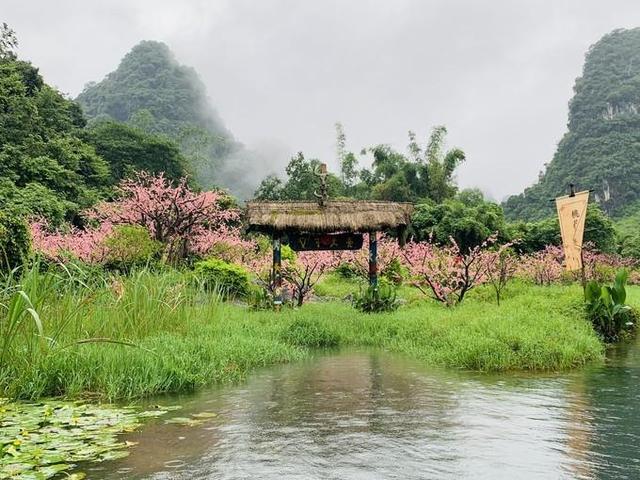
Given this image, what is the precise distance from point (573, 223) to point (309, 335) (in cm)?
725

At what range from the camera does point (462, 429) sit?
475 centimetres

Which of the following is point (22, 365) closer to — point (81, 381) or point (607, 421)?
point (81, 381)

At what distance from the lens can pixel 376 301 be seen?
14.0 meters

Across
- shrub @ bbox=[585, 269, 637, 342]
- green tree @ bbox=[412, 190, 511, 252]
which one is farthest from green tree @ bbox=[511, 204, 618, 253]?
shrub @ bbox=[585, 269, 637, 342]

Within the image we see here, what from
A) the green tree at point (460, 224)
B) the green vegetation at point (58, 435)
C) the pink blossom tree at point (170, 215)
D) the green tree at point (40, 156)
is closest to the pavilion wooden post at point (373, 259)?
the pink blossom tree at point (170, 215)

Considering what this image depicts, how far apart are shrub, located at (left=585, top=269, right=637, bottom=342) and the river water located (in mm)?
3996

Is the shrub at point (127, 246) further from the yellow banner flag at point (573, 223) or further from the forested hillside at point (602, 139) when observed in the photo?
the forested hillside at point (602, 139)

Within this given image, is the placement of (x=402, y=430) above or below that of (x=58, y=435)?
below

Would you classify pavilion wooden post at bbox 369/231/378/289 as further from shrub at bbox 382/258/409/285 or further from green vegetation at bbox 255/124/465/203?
green vegetation at bbox 255/124/465/203

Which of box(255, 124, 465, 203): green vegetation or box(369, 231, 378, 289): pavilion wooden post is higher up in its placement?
box(255, 124, 465, 203): green vegetation

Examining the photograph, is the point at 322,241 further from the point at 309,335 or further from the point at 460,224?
the point at 460,224

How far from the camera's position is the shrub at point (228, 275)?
54.8 feet

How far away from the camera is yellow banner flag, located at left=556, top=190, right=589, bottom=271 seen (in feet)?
43.2

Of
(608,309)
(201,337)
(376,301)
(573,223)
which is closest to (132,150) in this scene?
(376,301)
